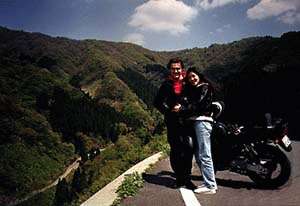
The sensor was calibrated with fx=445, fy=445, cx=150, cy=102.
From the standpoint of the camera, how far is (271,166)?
7035 millimetres

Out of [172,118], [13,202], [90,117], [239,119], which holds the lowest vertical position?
[13,202]

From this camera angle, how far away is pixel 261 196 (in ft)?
21.7

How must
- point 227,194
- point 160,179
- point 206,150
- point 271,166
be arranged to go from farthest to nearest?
point 160,179 < point 206,150 < point 271,166 < point 227,194

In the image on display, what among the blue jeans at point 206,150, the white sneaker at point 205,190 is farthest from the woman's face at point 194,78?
the white sneaker at point 205,190

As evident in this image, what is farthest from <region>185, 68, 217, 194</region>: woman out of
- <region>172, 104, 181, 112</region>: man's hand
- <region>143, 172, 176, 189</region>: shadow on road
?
<region>143, 172, 176, 189</region>: shadow on road

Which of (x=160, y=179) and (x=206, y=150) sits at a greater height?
(x=206, y=150)

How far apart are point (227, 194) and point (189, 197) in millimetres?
590

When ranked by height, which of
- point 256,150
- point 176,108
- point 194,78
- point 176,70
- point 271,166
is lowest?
point 271,166

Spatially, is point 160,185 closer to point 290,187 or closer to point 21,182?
point 290,187

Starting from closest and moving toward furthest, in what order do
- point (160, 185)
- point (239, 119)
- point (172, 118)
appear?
point (172, 118), point (160, 185), point (239, 119)

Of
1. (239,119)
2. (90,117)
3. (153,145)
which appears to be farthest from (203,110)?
(90,117)

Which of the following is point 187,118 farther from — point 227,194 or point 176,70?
point 227,194

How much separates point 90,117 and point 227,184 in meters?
164

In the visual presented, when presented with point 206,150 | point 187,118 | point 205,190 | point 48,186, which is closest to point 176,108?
point 187,118
